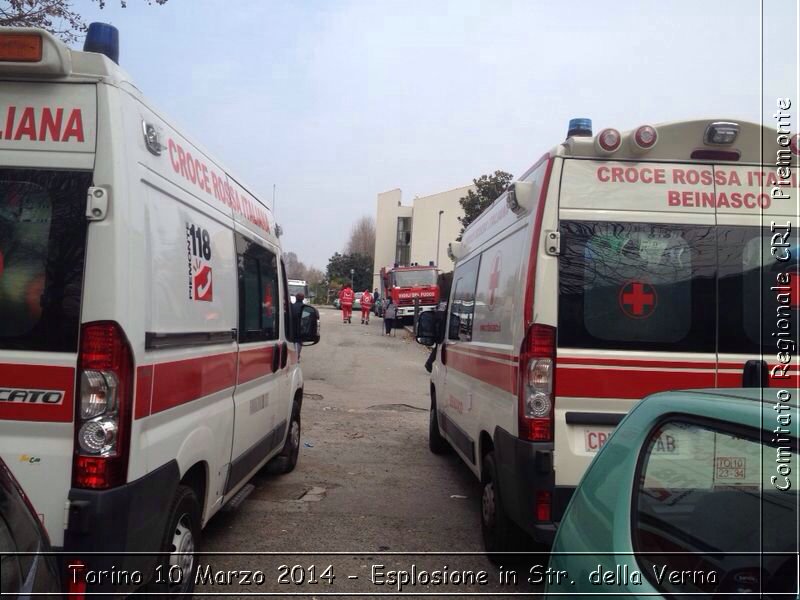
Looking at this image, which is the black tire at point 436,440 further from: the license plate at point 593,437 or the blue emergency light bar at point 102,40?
the blue emergency light bar at point 102,40

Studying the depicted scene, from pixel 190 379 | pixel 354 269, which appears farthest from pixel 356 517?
pixel 354 269

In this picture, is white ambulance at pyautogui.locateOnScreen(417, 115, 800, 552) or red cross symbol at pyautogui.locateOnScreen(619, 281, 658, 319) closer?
white ambulance at pyautogui.locateOnScreen(417, 115, 800, 552)

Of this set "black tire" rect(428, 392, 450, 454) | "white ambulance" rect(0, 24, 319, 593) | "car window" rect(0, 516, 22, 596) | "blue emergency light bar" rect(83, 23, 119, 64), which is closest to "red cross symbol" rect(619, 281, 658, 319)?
"white ambulance" rect(0, 24, 319, 593)

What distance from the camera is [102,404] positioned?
2.72m

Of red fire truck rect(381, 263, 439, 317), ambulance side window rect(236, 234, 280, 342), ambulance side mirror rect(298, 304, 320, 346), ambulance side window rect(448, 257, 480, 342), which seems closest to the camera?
ambulance side window rect(236, 234, 280, 342)

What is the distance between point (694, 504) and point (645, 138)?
2.55 m

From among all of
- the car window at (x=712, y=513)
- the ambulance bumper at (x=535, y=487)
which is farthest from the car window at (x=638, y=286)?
the car window at (x=712, y=513)

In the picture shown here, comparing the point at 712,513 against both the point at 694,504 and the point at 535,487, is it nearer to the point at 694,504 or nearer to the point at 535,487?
the point at 694,504

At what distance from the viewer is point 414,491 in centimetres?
631

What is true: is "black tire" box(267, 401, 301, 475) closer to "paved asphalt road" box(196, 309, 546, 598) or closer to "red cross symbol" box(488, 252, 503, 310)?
"paved asphalt road" box(196, 309, 546, 598)

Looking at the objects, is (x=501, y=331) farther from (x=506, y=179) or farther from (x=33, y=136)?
(x=506, y=179)

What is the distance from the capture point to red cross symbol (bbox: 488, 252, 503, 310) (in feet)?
16.1

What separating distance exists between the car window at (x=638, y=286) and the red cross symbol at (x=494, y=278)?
0.97 m

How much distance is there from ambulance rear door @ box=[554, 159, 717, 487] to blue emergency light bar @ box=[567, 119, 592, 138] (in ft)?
1.80
